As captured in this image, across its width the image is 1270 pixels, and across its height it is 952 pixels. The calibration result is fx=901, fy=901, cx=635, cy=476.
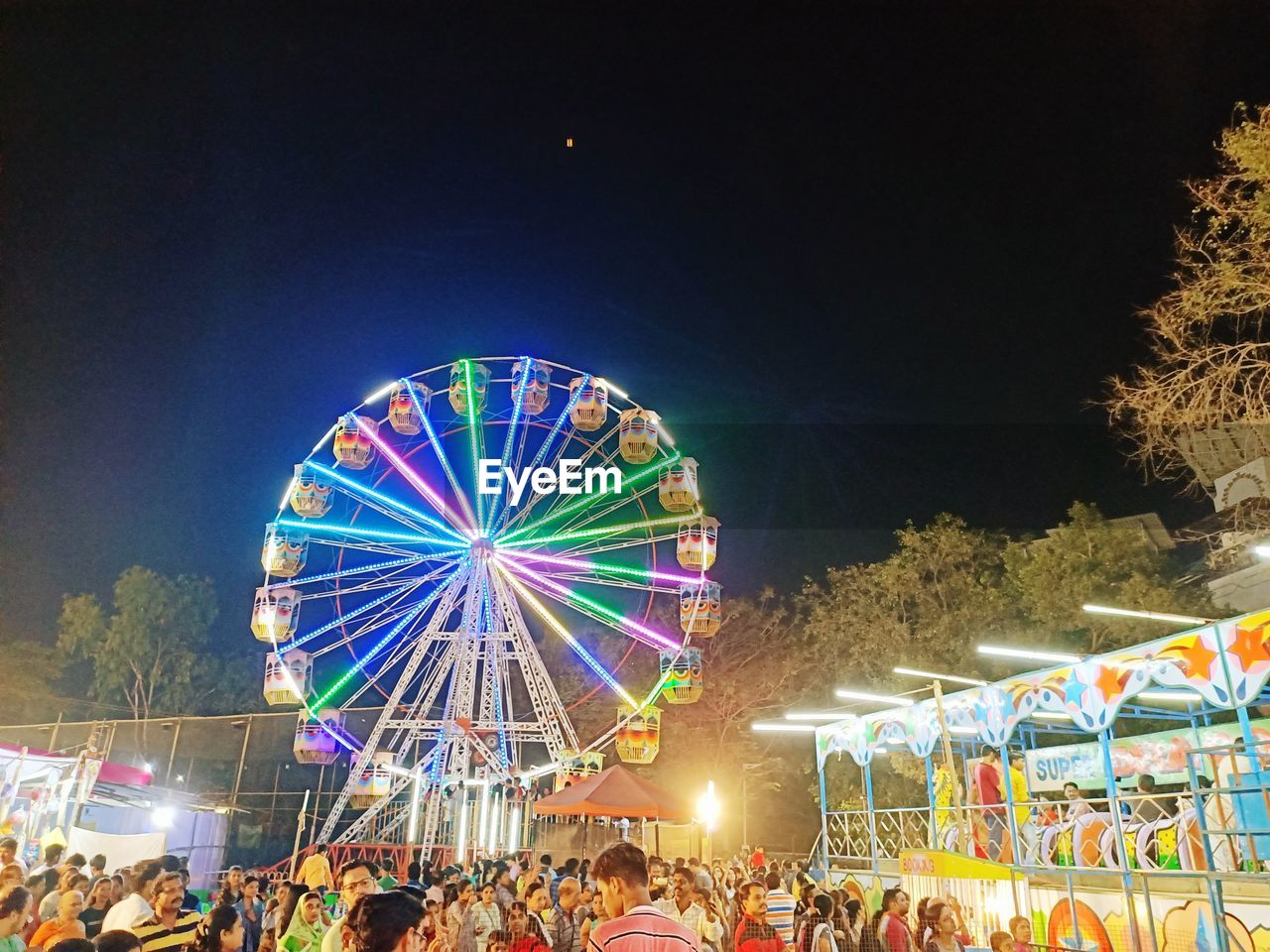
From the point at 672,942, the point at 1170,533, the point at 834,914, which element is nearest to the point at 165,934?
the point at 672,942

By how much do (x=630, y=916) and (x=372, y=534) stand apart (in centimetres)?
1675

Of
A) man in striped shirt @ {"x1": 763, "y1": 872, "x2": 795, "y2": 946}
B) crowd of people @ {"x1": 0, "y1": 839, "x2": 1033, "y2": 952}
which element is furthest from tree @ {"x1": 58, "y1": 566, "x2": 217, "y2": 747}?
man in striped shirt @ {"x1": 763, "y1": 872, "x2": 795, "y2": 946}

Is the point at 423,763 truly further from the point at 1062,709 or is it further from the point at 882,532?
the point at 882,532

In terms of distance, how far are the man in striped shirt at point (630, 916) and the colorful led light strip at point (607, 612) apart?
49.9 feet


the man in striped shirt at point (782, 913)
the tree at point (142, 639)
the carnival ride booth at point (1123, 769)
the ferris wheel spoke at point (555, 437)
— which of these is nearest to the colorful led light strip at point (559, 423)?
the ferris wheel spoke at point (555, 437)

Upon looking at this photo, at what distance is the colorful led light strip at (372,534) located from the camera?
62.7 feet

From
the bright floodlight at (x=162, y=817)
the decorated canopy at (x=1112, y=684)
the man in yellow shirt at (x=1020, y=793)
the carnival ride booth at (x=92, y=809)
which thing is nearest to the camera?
the decorated canopy at (x=1112, y=684)

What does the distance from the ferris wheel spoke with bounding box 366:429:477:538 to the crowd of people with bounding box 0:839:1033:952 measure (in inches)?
380

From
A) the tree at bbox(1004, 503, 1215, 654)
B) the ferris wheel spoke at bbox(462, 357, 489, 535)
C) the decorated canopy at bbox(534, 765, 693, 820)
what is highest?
the ferris wheel spoke at bbox(462, 357, 489, 535)

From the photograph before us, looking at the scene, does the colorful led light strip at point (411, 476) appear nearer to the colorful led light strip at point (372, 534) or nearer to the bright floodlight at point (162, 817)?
the colorful led light strip at point (372, 534)

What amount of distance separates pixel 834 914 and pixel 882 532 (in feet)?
82.4

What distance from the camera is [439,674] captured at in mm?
19797

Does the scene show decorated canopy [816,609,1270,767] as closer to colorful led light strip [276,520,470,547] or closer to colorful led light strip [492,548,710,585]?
colorful led light strip [492,548,710,585]

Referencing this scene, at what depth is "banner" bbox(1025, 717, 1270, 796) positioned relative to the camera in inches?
464
